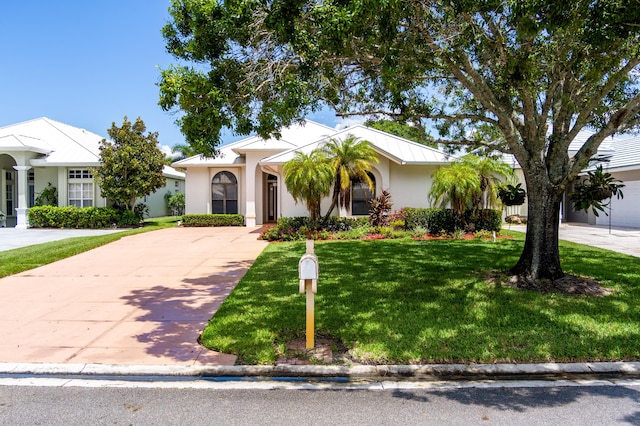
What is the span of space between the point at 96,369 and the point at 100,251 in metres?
9.95

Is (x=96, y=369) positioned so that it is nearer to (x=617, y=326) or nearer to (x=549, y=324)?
(x=549, y=324)

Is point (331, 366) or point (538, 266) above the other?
point (538, 266)

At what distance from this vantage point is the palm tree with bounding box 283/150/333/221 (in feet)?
50.5

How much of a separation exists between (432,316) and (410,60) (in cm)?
432

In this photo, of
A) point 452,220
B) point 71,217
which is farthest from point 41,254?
point 452,220

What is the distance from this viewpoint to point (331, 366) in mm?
4848

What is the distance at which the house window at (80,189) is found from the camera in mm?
A: 24312

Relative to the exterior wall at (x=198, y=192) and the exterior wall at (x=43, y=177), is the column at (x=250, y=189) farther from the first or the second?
the exterior wall at (x=43, y=177)

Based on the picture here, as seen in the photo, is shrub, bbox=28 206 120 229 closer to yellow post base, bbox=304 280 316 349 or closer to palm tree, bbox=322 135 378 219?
palm tree, bbox=322 135 378 219

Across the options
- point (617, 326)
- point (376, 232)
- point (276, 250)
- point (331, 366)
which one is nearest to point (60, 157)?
point (276, 250)

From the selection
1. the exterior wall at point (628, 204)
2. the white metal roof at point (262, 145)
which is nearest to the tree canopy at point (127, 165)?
the white metal roof at point (262, 145)

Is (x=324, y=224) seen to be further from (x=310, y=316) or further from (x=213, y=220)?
(x=310, y=316)

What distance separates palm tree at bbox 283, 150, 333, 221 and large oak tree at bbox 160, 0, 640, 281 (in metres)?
5.83

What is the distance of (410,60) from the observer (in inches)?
287
